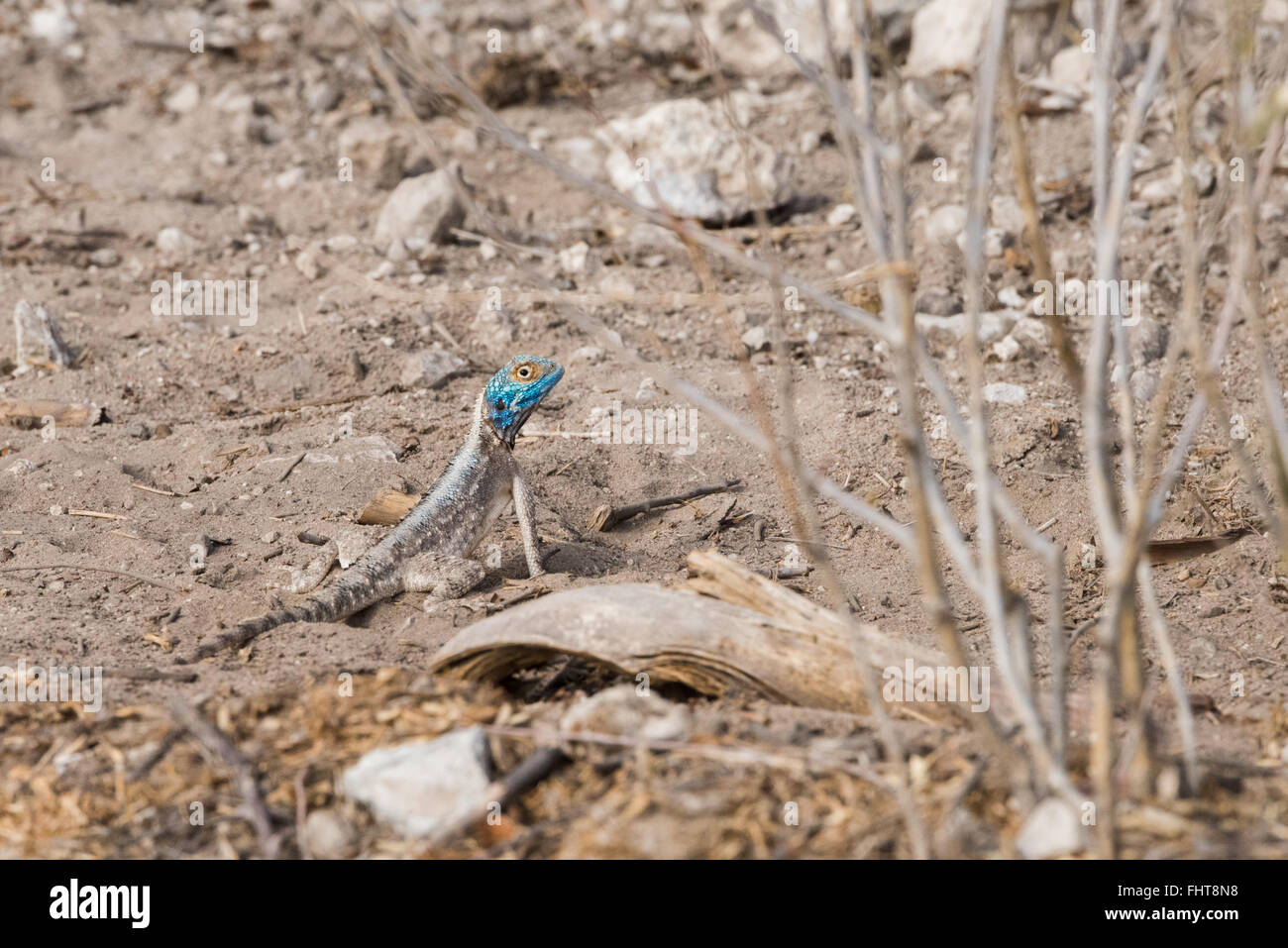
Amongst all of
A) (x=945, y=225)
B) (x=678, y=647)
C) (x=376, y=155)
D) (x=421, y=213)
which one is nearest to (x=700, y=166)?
(x=945, y=225)

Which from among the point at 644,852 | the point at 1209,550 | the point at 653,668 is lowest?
the point at 644,852

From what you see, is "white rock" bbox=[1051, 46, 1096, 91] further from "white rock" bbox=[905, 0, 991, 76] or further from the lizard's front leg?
the lizard's front leg

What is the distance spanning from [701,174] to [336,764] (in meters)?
6.27

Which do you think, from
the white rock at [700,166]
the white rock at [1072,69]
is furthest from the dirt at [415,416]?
the white rock at [1072,69]

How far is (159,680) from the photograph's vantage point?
3.93 metres

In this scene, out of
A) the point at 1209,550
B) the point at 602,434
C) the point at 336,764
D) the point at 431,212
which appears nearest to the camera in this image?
the point at 336,764

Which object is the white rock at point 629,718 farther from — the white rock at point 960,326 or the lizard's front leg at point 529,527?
the white rock at point 960,326

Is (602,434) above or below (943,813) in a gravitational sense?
above

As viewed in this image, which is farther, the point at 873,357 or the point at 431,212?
the point at 431,212

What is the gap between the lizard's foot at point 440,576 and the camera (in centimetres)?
522

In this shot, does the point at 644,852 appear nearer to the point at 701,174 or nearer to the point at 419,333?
the point at 419,333

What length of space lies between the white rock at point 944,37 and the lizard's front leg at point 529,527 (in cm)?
563

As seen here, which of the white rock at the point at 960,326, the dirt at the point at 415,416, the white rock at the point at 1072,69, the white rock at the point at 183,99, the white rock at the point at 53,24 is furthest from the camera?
the white rock at the point at 53,24

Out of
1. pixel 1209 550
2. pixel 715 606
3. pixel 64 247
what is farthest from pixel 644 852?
pixel 64 247
